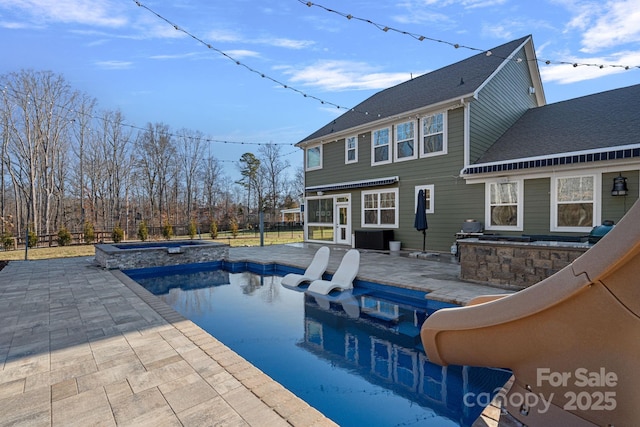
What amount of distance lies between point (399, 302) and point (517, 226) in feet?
15.5

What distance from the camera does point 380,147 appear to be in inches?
477

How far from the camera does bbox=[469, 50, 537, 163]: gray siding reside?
9906mm

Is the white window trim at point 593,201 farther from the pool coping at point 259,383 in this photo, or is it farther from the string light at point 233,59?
the pool coping at point 259,383

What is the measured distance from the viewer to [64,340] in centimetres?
370

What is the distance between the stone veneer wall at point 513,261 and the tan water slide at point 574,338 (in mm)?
4156

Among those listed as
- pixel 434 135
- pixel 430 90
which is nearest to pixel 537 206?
pixel 434 135

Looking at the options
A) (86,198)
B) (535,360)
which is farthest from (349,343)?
(86,198)

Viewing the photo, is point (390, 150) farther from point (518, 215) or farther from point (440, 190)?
point (518, 215)

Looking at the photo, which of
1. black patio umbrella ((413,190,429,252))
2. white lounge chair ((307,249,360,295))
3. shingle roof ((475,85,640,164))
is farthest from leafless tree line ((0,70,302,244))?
shingle roof ((475,85,640,164))

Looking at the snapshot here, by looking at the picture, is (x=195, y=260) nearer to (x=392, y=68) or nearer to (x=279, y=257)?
(x=279, y=257)

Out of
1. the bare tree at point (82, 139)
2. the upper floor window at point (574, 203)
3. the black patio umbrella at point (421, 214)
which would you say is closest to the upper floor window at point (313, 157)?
the black patio umbrella at point (421, 214)

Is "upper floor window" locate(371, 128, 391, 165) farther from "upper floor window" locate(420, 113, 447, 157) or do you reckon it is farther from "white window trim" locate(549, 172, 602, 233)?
"white window trim" locate(549, 172, 602, 233)

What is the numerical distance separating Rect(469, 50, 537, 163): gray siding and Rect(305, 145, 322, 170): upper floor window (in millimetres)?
6787

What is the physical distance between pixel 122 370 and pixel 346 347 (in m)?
2.76
